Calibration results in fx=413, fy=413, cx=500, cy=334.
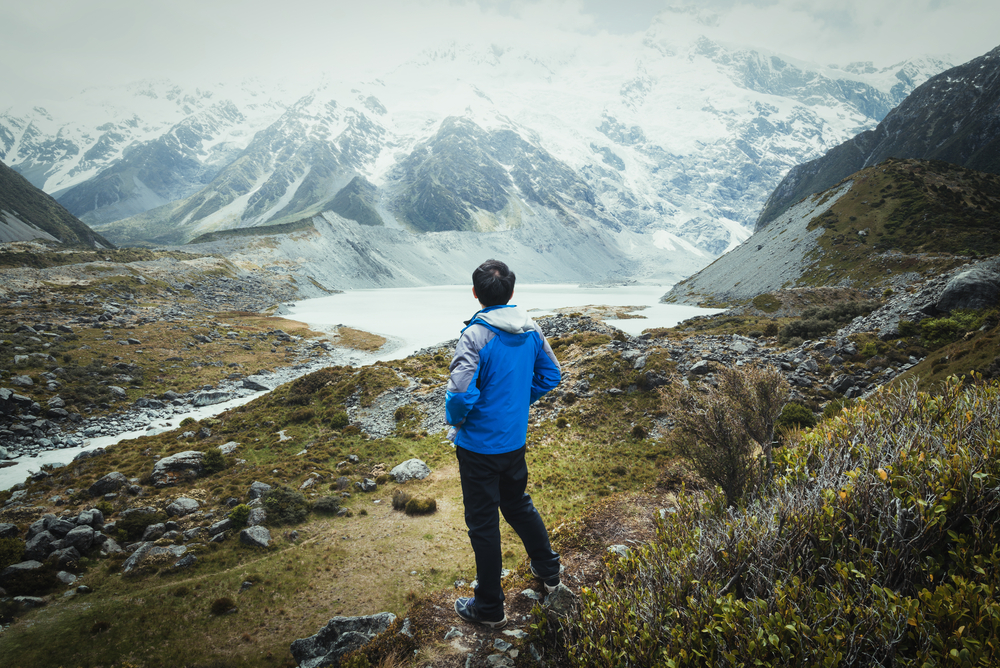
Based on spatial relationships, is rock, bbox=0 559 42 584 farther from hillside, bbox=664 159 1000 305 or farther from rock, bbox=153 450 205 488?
hillside, bbox=664 159 1000 305

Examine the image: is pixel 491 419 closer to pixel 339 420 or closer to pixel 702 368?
pixel 702 368

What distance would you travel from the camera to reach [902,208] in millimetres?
→ 59094

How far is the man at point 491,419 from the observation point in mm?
A: 4691

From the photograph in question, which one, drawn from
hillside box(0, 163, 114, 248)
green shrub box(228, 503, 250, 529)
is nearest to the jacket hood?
green shrub box(228, 503, 250, 529)

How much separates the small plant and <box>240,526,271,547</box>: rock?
2102mm

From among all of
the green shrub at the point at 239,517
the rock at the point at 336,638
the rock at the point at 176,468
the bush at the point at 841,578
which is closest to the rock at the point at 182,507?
the green shrub at the point at 239,517

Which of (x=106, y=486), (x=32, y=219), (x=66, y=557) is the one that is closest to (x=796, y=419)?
(x=66, y=557)

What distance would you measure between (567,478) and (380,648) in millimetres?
8087

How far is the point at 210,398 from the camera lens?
25719 mm

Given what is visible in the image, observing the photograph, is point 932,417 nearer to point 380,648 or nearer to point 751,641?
point 751,641

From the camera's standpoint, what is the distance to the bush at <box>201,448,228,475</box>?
45.9 feet

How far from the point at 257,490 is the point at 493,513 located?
9.63 metres

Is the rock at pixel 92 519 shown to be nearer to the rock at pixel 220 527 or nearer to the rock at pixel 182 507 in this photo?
the rock at pixel 182 507

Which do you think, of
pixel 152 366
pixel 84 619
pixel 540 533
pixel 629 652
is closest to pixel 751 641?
pixel 629 652
